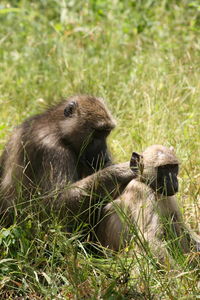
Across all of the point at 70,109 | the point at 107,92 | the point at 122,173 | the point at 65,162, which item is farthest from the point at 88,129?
the point at 107,92

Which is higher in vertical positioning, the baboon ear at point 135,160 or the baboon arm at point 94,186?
the baboon ear at point 135,160

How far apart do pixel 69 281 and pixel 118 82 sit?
13.5 feet

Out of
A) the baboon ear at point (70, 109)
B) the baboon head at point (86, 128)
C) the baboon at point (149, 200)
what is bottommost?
the baboon at point (149, 200)

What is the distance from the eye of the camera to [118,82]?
8.20 metres

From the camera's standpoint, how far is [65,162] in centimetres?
554

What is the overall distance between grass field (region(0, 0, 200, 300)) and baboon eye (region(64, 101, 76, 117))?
2.89 feet

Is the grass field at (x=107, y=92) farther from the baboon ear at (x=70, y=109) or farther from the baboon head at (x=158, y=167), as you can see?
the baboon ear at (x=70, y=109)

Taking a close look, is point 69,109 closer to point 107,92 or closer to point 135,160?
point 135,160

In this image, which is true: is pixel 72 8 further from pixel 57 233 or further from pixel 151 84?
pixel 57 233

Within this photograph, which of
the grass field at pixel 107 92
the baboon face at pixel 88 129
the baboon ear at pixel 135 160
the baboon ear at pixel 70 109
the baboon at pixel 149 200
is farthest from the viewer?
the baboon ear at pixel 70 109

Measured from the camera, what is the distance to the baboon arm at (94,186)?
5379mm

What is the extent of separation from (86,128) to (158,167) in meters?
0.79

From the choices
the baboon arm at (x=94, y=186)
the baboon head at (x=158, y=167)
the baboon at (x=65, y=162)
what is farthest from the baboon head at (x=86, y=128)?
the baboon head at (x=158, y=167)

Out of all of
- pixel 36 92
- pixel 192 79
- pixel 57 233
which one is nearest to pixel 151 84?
pixel 192 79
